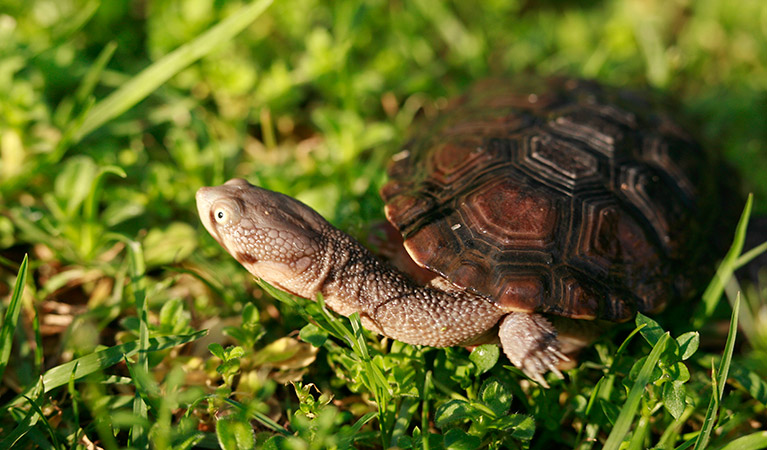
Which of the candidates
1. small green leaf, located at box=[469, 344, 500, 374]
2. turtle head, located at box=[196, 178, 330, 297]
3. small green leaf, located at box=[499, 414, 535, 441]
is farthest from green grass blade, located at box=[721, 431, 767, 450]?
turtle head, located at box=[196, 178, 330, 297]

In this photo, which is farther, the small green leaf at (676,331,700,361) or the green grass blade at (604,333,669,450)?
the small green leaf at (676,331,700,361)

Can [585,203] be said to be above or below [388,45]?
below

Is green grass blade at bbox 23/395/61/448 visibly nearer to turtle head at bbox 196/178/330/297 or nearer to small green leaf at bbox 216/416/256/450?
small green leaf at bbox 216/416/256/450

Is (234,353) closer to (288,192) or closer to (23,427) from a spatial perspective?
(23,427)

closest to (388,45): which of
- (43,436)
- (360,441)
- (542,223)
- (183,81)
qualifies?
(183,81)

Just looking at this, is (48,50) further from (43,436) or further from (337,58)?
(43,436)

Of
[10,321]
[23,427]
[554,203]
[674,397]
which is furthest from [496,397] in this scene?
[10,321]
